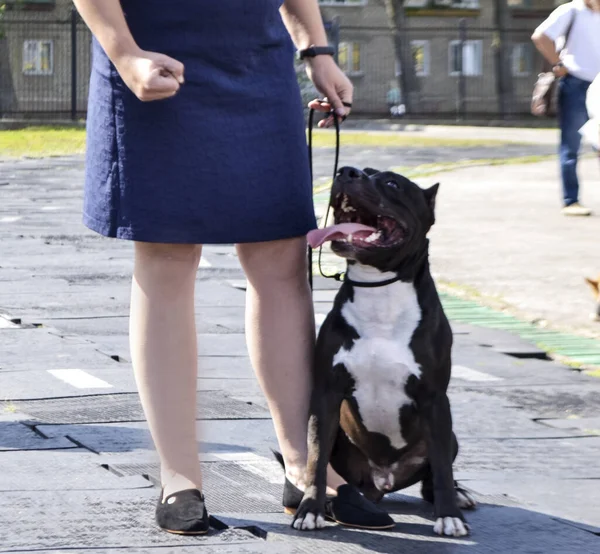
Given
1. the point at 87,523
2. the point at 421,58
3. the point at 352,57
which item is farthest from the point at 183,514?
the point at 421,58

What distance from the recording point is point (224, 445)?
429cm

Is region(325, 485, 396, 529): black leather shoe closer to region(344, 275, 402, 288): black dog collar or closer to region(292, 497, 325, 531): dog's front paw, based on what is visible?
region(292, 497, 325, 531): dog's front paw

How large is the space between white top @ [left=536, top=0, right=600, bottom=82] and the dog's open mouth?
7.49 metres

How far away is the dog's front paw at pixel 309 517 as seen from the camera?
3.38 meters

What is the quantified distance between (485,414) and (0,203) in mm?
8373

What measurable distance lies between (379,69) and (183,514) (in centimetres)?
4370

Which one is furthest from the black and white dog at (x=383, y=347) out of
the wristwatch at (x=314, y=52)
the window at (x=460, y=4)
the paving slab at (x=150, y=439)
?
the window at (x=460, y=4)

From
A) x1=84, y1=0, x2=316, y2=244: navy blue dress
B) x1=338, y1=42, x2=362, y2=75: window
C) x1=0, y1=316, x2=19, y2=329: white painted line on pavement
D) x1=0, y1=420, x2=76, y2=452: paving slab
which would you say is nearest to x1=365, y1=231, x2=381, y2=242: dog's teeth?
x1=84, y1=0, x2=316, y2=244: navy blue dress

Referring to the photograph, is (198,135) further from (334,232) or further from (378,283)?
(378,283)

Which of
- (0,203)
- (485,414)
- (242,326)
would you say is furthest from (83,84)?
(485,414)

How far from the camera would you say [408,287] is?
3.46 metres

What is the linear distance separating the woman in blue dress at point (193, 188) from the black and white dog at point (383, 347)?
0.13 metres

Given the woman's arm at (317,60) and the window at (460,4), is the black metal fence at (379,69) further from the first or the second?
the woman's arm at (317,60)

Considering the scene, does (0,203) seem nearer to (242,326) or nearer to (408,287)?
(242,326)
